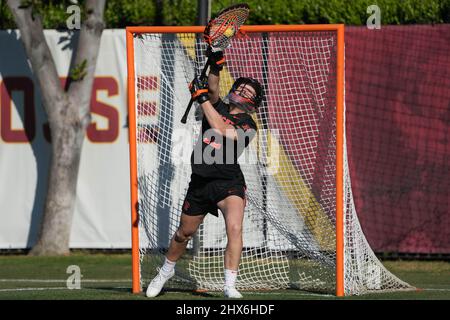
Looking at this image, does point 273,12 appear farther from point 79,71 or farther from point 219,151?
point 219,151

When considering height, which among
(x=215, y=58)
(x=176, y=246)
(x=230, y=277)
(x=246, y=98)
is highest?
(x=215, y=58)

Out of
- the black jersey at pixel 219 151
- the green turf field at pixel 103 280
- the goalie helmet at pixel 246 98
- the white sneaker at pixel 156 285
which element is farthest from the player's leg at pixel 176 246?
the goalie helmet at pixel 246 98

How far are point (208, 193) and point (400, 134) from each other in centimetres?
480

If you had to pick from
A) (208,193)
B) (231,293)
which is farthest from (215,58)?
(231,293)

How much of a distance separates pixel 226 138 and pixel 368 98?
15.6ft

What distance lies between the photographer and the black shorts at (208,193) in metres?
8.66

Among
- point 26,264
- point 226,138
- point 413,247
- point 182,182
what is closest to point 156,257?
point 182,182

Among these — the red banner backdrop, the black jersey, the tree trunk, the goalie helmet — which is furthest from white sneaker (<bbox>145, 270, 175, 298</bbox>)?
the tree trunk

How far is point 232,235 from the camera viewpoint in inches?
338

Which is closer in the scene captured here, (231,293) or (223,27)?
(223,27)

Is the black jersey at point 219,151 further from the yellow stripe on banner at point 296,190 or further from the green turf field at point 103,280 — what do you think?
the yellow stripe on banner at point 296,190

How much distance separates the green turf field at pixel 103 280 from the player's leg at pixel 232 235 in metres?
0.23

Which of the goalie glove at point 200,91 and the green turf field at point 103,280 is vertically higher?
the goalie glove at point 200,91
